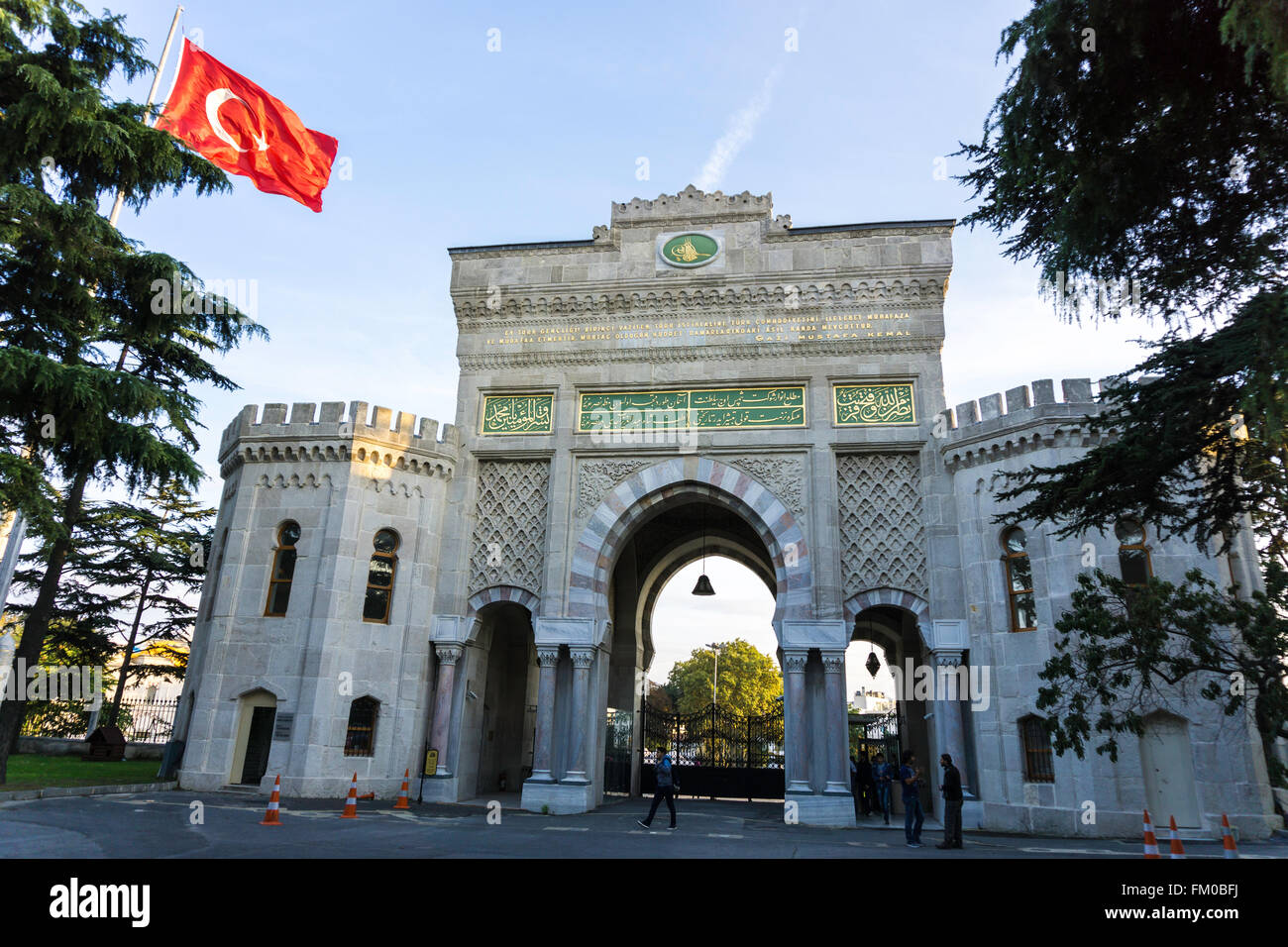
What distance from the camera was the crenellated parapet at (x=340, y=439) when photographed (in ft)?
61.9

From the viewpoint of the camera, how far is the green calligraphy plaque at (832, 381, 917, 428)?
19.0 metres

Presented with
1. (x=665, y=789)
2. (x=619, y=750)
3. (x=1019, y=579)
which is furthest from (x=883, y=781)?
(x=619, y=750)

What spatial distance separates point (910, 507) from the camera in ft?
60.2

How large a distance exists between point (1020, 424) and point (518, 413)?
11868mm

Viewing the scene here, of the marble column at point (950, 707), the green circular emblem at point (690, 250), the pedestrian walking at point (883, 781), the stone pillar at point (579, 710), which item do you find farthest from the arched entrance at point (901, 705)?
the green circular emblem at point (690, 250)

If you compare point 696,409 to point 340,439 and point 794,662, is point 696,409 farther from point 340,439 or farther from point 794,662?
point 340,439

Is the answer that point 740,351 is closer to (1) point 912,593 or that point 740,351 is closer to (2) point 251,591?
(1) point 912,593

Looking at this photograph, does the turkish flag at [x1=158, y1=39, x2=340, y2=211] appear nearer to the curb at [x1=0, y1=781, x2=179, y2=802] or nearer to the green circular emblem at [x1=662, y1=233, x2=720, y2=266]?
the green circular emblem at [x1=662, y1=233, x2=720, y2=266]

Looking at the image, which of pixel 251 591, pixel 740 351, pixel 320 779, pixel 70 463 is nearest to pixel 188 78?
pixel 70 463

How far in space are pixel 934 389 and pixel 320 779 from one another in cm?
1635

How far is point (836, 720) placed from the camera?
1716 cm

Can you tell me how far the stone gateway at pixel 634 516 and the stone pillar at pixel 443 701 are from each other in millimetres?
73

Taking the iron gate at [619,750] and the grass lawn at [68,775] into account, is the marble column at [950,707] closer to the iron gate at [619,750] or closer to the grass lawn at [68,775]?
the iron gate at [619,750]

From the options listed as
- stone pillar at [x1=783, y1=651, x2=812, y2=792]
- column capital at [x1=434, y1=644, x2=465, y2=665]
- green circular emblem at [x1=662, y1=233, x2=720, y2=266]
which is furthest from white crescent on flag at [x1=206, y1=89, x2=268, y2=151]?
stone pillar at [x1=783, y1=651, x2=812, y2=792]
